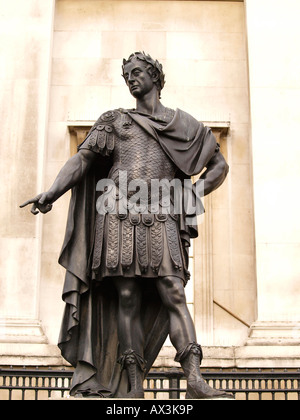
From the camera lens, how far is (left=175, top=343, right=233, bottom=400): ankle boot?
6.86 metres

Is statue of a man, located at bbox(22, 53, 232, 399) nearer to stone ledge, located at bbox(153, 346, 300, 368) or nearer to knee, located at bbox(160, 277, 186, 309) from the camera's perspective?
knee, located at bbox(160, 277, 186, 309)

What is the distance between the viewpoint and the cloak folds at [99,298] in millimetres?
7566

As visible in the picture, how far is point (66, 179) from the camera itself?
25.2 ft

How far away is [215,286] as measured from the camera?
15422 mm

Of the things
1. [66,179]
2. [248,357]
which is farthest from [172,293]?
[248,357]

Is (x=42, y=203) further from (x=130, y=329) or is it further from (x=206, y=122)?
(x=206, y=122)

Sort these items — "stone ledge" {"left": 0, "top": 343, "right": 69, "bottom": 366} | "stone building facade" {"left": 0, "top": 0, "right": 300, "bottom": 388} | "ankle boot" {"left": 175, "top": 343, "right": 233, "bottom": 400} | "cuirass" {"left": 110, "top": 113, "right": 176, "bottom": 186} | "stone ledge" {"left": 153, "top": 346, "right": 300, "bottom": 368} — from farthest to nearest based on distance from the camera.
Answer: "stone building facade" {"left": 0, "top": 0, "right": 300, "bottom": 388}
"stone ledge" {"left": 0, "top": 343, "right": 69, "bottom": 366}
"stone ledge" {"left": 153, "top": 346, "right": 300, "bottom": 368}
"cuirass" {"left": 110, "top": 113, "right": 176, "bottom": 186}
"ankle boot" {"left": 175, "top": 343, "right": 233, "bottom": 400}

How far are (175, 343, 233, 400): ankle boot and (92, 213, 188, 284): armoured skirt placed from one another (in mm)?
663

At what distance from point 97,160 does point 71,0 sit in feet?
32.8

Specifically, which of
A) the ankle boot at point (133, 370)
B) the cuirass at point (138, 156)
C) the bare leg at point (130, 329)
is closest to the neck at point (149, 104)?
the cuirass at point (138, 156)

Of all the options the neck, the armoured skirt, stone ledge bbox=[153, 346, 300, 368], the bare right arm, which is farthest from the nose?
stone ledge bbox=[153, 346, 300, 368]

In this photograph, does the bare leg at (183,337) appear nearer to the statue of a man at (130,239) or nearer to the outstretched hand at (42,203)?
the statue of a man at (130,239)
